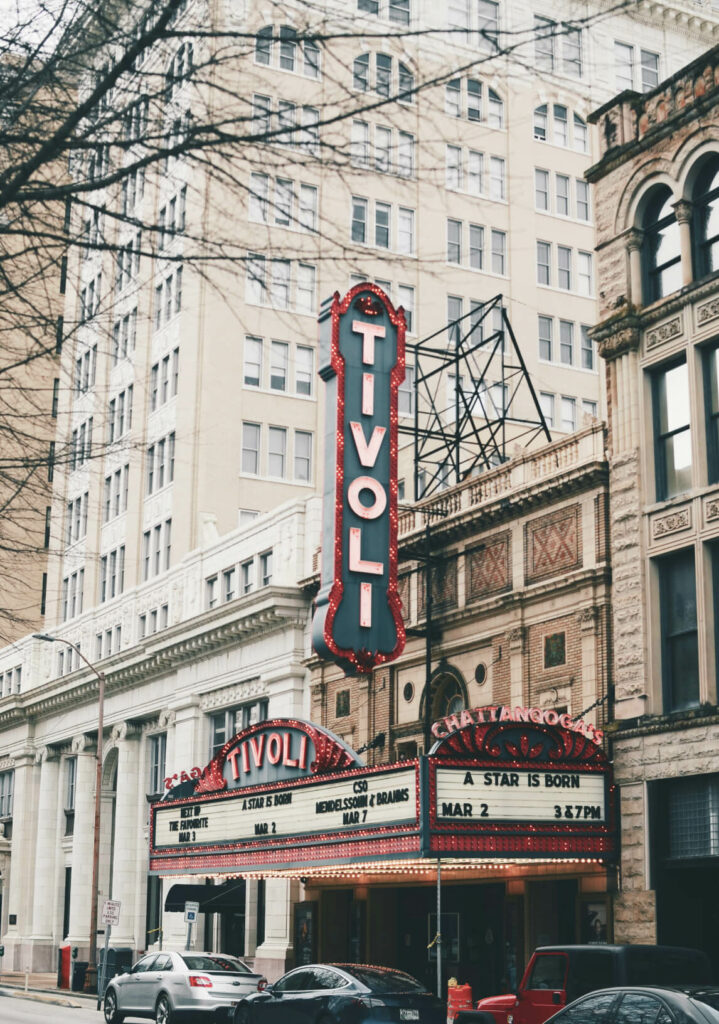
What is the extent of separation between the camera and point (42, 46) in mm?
8602

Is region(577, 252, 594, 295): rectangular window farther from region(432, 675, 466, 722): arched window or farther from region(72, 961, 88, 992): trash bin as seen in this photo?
region(72, 961, 88, 992): trash bin

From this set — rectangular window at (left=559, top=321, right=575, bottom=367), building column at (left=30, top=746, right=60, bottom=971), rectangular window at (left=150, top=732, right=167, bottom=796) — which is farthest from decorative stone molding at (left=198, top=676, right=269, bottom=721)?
rectangular window at (left=559, top=321, right=575, bottom=367)

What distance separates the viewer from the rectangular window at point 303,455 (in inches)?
2293

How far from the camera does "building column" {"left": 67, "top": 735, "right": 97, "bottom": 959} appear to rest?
187 feet

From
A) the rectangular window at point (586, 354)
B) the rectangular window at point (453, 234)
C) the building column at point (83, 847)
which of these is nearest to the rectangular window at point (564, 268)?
the rectangular window at point (586, 354)

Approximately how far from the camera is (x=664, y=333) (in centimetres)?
2883

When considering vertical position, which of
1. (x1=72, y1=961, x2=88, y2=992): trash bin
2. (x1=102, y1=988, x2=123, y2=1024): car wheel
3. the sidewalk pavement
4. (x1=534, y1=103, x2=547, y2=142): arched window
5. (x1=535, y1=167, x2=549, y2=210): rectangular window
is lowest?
the sidewalk pavement

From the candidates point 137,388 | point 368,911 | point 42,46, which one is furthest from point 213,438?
point 42,46

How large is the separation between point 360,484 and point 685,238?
9461 mm

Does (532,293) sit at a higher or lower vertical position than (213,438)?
higher

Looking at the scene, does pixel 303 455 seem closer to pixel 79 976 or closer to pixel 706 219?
pixel 79 976

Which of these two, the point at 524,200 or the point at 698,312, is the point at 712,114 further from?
the point at 524,200

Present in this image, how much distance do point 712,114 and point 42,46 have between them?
22.0 meters

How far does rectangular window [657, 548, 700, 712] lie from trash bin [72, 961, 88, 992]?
87.9 feet
